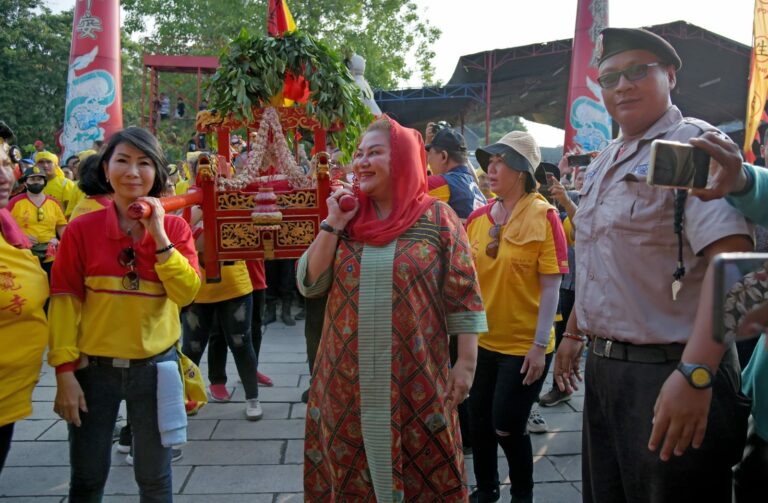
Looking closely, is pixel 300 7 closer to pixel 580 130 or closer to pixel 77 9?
pixel 77 9

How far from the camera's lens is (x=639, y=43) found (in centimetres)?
196

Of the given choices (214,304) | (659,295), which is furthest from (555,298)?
(214,304)

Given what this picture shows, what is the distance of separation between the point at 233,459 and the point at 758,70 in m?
8.34

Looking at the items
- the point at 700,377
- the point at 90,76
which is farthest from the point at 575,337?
the point at 90,76

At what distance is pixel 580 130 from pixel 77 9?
1033cm

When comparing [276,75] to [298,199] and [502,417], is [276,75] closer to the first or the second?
[298,199]

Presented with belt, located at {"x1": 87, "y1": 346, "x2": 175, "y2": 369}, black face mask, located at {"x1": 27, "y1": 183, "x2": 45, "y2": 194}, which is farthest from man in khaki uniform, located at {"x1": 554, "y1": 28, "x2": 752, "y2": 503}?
black face mask, located at {"x1": 27, "y1": 183, "x2": 45, "y2": 194}

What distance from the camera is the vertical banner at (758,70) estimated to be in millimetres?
7730

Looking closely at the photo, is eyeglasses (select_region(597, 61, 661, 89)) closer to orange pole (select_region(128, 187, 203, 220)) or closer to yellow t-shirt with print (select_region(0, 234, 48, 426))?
orange pole (select_region(128, 187, 203, 220))

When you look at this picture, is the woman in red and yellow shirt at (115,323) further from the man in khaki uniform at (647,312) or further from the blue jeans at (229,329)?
the blue jeans at (229,329)

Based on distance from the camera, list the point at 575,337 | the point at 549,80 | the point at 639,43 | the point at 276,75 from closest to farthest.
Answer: the point at 639,43 < the point at 575,337 < the point at 276,75 < the point at 549,80

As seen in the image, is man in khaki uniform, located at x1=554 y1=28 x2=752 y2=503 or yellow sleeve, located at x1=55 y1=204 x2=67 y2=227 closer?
man in khaki uniform, located at x1=554 y1=28 x2=752 y2=503

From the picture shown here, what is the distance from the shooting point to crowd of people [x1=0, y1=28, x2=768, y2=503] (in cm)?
172

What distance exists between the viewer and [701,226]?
167cm
